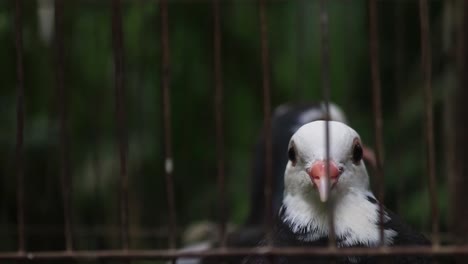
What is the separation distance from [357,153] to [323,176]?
176 mm

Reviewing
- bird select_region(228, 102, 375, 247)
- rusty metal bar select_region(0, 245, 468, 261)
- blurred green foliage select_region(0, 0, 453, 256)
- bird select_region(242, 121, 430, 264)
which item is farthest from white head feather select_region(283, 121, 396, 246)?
blurred green foliage select_region(0, 0, 453, 256)

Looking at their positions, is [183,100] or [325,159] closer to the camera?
[325,159]

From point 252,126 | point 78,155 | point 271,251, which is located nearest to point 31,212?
point 78,155

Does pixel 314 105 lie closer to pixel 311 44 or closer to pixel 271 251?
pixel 311 44

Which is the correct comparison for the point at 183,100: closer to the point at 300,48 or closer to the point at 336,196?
the point at 300,48

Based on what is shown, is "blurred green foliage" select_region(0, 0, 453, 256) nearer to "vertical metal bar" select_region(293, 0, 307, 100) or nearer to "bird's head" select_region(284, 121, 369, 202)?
"vertical metal bar" select_region(293, 0, 307, 100)

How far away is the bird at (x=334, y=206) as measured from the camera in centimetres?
137

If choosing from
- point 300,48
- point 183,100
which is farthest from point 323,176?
point 183,100

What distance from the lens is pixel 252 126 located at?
285 centimetres

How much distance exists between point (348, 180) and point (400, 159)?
1295 millimetres

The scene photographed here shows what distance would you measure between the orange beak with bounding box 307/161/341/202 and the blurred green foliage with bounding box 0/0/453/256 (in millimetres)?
1204

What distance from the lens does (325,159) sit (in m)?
1.36

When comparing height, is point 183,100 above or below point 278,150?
above

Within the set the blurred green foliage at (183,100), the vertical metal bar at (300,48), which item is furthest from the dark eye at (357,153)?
the vertical metal bar at (300,48)
